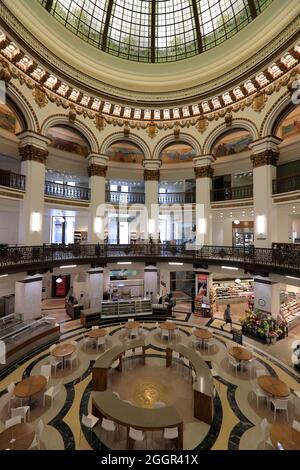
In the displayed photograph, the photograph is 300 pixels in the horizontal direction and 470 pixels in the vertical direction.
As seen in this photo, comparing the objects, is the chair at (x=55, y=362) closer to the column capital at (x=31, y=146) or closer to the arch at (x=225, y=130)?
the column capital at (x=31, y=146)

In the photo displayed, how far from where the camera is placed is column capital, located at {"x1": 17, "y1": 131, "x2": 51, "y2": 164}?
12.5 m

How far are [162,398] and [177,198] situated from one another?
14.6m

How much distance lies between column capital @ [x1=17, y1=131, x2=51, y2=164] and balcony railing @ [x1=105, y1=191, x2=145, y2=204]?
5.50 metres

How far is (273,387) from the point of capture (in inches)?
256

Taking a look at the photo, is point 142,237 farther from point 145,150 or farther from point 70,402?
point 70,402

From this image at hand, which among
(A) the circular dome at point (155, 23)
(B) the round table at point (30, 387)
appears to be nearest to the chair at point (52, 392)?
(B) the round table at point (30, 387)

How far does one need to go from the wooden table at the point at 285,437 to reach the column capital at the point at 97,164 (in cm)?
1545

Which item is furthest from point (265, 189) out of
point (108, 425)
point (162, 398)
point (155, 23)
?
point (155, 23)

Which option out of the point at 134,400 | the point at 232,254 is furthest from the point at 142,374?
the point at 232,254

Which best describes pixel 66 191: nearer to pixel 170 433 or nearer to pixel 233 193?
pixel 233 193

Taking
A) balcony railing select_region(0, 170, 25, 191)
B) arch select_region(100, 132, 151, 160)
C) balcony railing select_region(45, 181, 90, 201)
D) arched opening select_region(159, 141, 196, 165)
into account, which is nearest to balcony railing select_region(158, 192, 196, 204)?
arched opening select_region(159, 141, 196, 165)

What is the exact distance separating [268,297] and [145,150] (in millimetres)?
13180

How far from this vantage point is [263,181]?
13.0 metres
